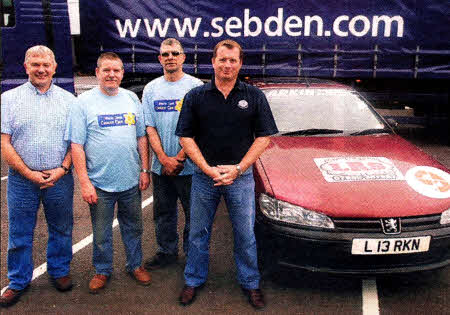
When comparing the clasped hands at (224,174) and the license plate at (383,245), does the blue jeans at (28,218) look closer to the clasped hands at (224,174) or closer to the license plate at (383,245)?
the clasped hands at (224,174)

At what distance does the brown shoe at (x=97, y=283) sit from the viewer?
3121 millimetres

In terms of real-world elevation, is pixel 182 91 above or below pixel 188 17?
below

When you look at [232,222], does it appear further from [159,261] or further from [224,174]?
[159,261]

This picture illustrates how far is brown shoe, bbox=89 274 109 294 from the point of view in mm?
3121

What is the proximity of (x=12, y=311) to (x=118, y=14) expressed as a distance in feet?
19.7

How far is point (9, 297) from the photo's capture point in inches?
116

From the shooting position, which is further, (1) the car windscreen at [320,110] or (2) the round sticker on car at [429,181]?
(1) the car windscreen at [320,110]

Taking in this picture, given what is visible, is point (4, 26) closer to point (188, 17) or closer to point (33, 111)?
point (188, 17)

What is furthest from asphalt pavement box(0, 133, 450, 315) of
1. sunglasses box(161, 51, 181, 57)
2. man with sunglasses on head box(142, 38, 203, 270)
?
sunglasses box(161, 51, 181, 57)

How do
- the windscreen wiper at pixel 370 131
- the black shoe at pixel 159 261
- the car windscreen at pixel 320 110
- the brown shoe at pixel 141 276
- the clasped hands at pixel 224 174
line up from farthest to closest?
the car windscreen at pixel 320 110, the windscreen wiper at pixel 370 131, the black shoe at pixel 159 261, the brown shoe at pixel 141 276, the clasped hands at pixel 224 174

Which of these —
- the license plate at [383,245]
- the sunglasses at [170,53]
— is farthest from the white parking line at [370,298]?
the sunglasses at [170,53]

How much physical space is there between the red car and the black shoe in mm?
844

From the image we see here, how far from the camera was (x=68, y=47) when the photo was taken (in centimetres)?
684

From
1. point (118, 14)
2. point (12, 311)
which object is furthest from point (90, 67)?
point (12, 311)
